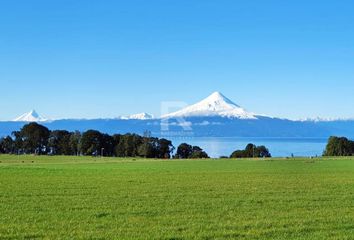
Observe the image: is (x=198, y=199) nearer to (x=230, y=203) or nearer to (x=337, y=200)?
(x=230, y=203)

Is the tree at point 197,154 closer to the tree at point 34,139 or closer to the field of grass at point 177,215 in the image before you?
the tree at point 34,139

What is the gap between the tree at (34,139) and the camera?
6614 inches

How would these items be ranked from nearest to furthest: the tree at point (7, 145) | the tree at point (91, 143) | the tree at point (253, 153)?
1. the tree at point (91, 143)
2. the tree at point (253, 153)
3. the tree at point (7, 145)

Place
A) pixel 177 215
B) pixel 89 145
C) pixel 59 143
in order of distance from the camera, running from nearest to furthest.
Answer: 1. pixel 177 215
2. pixel 89 145
3. pixel 59 143

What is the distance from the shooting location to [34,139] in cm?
16812

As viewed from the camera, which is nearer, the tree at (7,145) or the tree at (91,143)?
the tree at (91,143)

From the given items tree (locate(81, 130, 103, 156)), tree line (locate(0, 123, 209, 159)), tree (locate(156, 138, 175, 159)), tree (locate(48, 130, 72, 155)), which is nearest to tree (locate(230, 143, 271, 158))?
tree line (locate(0, 123, 209, 159))

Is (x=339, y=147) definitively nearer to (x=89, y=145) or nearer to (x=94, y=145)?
(x=94, y=145)

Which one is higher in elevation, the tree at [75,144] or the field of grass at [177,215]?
the tree at [75,144]

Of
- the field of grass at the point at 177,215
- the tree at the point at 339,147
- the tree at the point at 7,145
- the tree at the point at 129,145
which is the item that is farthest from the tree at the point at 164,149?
the field of grass at the point at 177,215

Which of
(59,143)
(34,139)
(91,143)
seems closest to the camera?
(91,143)

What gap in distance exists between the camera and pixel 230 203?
22625 mm

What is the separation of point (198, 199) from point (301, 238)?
10.2 metres

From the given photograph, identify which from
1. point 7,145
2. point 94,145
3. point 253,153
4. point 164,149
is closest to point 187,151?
point 164,149
